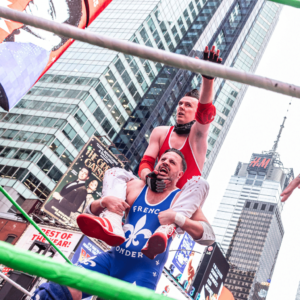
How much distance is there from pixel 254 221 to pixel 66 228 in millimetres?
149316

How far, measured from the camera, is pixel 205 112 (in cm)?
337

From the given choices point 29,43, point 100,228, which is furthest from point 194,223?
point 29,43

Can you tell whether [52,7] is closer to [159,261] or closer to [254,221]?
[159,261]

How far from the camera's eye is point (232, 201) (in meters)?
180

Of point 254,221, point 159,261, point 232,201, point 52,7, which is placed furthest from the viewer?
point 232,201

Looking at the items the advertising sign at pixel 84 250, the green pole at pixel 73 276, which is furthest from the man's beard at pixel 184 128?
the advertising sign at pixel 84 250

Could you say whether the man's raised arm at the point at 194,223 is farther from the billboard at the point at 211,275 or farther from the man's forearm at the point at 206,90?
the billboard at the point at 211,275

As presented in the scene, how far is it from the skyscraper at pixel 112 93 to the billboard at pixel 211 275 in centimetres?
1477

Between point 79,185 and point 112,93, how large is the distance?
21256 millimetres

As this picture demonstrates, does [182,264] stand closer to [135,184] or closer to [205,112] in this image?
[135,184]

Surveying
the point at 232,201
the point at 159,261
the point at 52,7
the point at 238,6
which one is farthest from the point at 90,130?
the point at 232,201

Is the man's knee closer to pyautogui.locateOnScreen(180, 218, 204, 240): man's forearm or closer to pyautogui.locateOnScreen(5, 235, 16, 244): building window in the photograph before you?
pyautogui.locateOnScreen(180, 218, 204, 240): man's forearm

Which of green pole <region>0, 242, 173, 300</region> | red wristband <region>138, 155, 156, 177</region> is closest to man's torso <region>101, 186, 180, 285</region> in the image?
red wristband <region>138, 155, 156, 177</region>

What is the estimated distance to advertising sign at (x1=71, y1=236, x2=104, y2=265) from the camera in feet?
56.7
